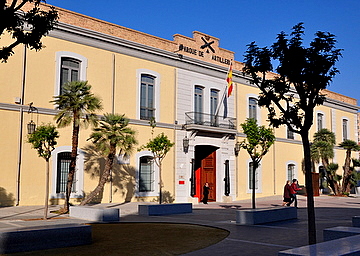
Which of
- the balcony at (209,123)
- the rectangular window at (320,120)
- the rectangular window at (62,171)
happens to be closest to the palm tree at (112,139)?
the rectangular window at (62,171)

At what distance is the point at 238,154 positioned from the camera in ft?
91.7

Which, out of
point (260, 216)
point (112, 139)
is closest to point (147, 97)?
point (112, 139)

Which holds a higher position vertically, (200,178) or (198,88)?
(198,88)

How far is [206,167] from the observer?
2698 centimetres

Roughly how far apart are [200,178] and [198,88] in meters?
5.69

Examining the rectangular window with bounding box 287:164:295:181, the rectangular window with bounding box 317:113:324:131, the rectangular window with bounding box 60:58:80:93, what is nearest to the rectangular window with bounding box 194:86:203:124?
the rectangular window with bounding box 60:58:80:93

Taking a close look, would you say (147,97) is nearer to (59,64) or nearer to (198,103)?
(198,103)

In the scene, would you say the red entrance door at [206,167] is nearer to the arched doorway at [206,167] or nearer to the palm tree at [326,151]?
the arched doorway at [206,167]

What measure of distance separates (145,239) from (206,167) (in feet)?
54.7

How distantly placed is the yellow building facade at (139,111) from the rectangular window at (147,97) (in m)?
0.06

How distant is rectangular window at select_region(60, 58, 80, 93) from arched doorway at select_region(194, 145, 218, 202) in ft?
31.2

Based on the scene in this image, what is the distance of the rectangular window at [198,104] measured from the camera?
2562 centimetres

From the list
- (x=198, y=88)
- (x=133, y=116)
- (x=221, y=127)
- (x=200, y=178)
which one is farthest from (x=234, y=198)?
(x=133, y=116)

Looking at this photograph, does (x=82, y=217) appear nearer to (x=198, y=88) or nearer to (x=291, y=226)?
(x=291, y=226)
